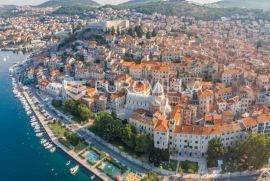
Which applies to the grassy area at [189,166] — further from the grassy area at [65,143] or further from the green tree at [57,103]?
the green tree at [57,103]

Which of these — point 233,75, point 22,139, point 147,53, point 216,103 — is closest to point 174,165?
point 216,103

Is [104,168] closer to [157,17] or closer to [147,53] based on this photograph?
[147,53]

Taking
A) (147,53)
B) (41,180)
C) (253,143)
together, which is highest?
(147,53)

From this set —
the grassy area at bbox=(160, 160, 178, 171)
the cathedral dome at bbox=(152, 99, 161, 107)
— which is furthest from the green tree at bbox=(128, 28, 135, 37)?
the grassy area at bbox=(160, 160, 178, 171)

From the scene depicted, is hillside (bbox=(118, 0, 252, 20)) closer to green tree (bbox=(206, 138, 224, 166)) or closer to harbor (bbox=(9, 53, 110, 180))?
harbor (bbox=(9, 53, 110, 180))

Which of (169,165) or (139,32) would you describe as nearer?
(169,165)

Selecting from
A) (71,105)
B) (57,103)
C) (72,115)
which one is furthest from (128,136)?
(57,103)

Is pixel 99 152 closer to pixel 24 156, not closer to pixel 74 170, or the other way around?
pixel 74 170
